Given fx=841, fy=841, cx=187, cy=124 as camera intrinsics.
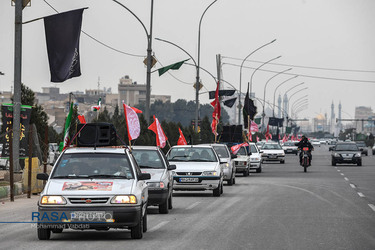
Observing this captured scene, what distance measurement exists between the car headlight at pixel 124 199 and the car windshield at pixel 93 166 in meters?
0.75

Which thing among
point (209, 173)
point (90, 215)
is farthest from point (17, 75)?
point (90, 215)

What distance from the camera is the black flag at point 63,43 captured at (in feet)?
72.4

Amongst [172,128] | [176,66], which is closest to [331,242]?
[176,66]

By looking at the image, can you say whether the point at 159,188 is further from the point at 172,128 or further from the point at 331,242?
the point at 172,128

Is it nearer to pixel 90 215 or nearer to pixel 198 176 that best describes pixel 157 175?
pixel 198 176

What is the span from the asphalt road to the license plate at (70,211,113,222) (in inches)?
14.0

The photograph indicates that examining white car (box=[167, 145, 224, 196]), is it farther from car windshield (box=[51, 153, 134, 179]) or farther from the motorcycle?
the motorcycle

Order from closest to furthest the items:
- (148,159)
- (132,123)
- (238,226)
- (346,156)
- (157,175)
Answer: (238,226)
(157,175)
(148,159)
(132,123)
(346,156)

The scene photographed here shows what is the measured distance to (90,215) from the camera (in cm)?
1237

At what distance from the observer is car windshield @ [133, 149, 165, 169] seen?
1940 cm

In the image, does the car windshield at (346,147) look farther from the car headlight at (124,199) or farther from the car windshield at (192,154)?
the car headlight at (124,199)

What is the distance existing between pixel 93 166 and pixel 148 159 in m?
6.13

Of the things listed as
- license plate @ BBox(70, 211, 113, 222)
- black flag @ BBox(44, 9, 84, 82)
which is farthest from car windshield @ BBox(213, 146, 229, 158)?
license plate @ BBox(70, 211, 113, 222)

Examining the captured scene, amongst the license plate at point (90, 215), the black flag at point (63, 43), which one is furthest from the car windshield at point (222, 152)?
the license plate at point (90, 215)
